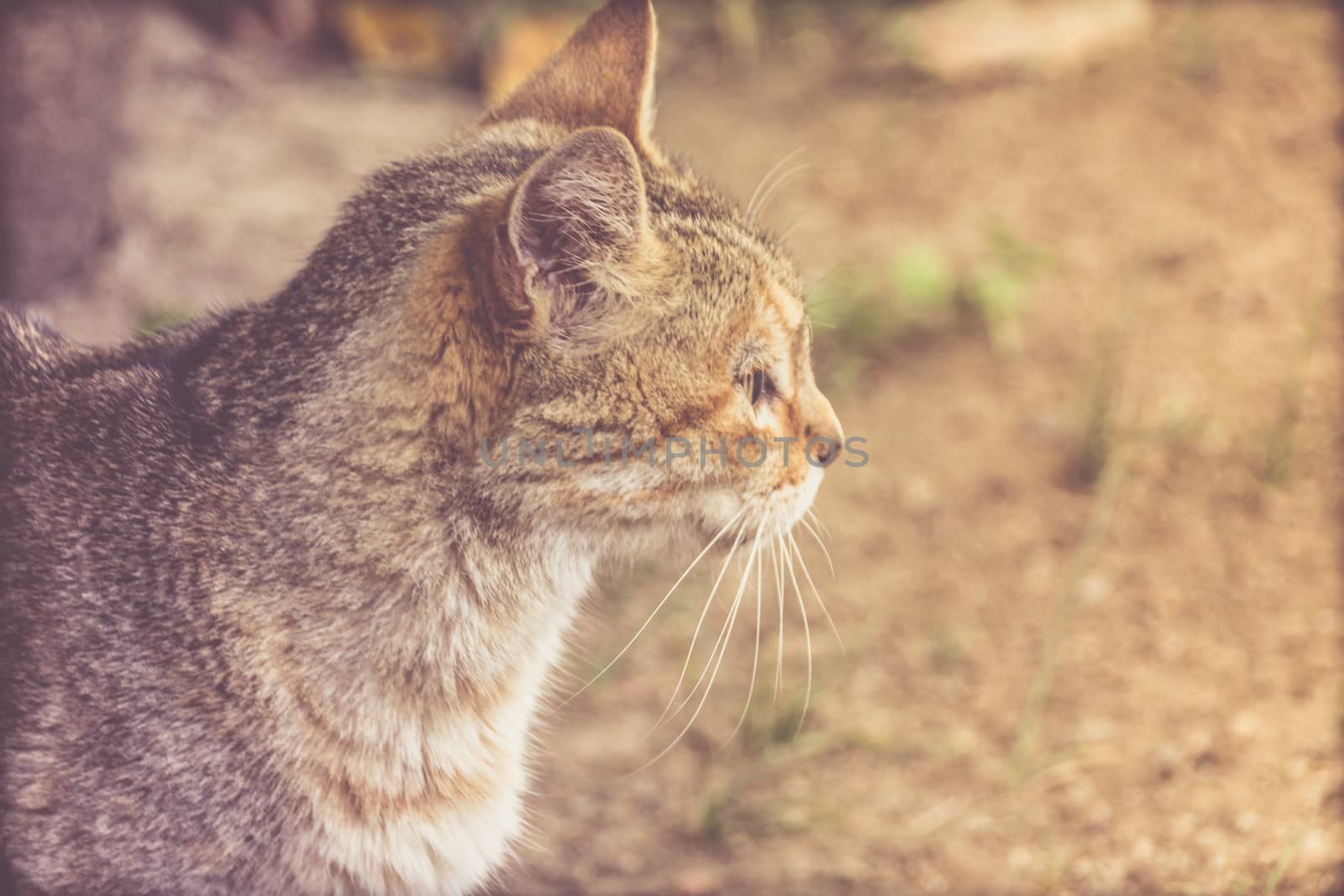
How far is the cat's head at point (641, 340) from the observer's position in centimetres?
174

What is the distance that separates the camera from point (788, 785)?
292 cm

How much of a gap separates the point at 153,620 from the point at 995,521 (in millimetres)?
2596

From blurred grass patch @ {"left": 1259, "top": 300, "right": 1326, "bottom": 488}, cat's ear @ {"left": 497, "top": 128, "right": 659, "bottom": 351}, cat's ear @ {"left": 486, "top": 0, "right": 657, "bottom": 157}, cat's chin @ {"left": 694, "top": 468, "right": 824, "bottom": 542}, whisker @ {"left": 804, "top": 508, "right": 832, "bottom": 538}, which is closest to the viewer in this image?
cat's ear @ {"left": 497, "top": 128, "right": 659, "bottom": 351}

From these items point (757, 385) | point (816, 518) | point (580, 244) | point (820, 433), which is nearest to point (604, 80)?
point (580, 244)

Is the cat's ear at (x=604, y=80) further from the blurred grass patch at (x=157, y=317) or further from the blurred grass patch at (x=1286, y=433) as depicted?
the blurred grass patch at (x=1286, y=433)

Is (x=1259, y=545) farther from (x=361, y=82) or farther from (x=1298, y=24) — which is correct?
(x=361, y=82)

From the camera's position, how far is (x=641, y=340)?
1.90m

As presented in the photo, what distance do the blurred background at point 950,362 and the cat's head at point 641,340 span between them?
11.5 inches

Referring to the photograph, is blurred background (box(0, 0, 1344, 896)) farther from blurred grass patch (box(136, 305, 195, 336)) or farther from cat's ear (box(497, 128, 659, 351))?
cat's ear (box(497, 128, 659, 351))

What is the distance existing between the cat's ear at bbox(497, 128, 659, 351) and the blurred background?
1.83ft

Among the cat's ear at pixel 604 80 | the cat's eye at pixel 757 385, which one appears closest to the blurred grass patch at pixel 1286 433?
the cat's eye at pixel 757 385

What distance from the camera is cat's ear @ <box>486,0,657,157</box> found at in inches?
84.8

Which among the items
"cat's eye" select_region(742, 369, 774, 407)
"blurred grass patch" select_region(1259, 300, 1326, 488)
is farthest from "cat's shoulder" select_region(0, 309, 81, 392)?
"blurred grass patch" select_region(1259, 300, 1326, 488)

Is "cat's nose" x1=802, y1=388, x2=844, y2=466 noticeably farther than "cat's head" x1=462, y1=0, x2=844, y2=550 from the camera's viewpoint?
Yes
